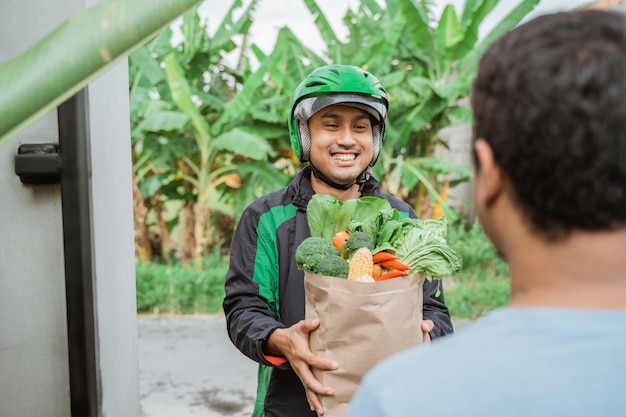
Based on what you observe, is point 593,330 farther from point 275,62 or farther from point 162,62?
point 162,62

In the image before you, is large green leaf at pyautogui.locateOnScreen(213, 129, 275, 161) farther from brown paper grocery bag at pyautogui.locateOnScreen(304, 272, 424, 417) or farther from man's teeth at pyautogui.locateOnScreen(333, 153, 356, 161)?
brown paper grocery bag at pyautogui.locateOnScreen(304, 272, 424, 417)

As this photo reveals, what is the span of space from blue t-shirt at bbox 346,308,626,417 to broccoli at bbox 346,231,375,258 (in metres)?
0.93

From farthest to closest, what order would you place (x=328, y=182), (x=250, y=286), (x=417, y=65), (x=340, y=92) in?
(x=417, y=65)
(x=328, y=182)
(x=340, y=92)
(x=250, y=286)

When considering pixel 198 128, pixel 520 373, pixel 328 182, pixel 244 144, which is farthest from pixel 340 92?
pixel 198 128

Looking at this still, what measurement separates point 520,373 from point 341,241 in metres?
1.06

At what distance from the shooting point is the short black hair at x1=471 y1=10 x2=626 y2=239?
0.70 metres

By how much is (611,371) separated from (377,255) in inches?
38.8

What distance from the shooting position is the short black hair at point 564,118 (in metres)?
0.70

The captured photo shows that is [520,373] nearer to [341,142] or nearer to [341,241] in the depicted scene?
[341,241]

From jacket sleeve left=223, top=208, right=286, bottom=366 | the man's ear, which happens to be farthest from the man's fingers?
the man's ear

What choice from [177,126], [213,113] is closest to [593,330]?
[177,126]

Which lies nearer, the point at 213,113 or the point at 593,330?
the point at 593,330

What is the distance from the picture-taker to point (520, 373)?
2.23 ft

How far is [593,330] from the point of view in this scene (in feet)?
2.29
